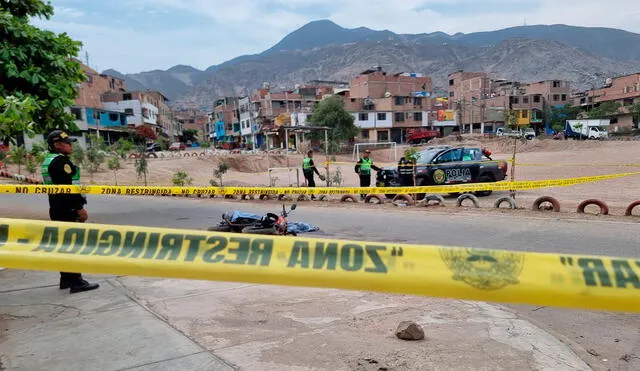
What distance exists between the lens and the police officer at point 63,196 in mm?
4805

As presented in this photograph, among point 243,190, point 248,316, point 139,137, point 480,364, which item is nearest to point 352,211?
point 243,190

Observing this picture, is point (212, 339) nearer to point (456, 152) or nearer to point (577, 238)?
point (577, 238)

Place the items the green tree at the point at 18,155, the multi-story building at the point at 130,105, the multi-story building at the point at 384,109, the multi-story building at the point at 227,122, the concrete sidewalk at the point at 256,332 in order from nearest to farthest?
1. the concrete sidewalk at the point at 256,332
2. the green tree at the point at 18,155
3. the multi-story building at the point at 384,109
4. the multi-story building at the point at 130,105
5. the multi-story building at the point at 227,122

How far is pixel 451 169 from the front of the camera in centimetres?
1460

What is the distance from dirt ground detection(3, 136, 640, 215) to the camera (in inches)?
579

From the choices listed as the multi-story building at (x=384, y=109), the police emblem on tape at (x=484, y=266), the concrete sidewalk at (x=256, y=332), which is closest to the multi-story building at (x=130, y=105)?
the multi-story building at (x=384, y=109)

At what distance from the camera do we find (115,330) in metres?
3.75

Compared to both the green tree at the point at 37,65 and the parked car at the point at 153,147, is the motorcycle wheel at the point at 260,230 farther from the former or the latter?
the parked car at the point at 153,147

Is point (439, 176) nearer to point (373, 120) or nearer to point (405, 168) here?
point (405, 168)

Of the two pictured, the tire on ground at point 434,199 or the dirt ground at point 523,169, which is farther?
the dirt ground at point 523,169

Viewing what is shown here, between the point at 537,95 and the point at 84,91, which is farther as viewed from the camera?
the point at 537,95

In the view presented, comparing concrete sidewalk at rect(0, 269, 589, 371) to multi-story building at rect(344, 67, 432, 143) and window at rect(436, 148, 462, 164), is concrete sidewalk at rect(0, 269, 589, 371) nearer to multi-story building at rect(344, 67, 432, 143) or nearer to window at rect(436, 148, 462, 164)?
window at rect(436, 148, 462, 164)

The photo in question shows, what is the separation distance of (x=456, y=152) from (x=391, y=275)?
1391cm

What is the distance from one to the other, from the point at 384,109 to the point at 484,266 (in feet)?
226
